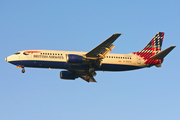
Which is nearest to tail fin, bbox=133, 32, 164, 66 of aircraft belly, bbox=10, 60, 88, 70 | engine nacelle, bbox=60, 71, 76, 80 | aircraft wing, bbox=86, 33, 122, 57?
aircraft wing, bbox=86, 33, 122, 57

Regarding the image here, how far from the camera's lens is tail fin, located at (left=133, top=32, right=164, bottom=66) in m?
62.8

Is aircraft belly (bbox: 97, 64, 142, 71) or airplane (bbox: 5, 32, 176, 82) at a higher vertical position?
airplane (bbox: 5, 32, 176, 82)

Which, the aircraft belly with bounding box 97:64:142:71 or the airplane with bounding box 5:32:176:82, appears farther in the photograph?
the aircraft belly with bounding box 97:64:142:71

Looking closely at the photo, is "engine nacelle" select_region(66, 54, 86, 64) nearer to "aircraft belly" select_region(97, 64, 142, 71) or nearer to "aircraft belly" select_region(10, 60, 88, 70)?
"aircraft belly" select_region(10, 60, 88, 70)

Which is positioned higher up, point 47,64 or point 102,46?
point 102,46

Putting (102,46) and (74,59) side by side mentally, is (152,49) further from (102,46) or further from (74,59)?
(74,59)

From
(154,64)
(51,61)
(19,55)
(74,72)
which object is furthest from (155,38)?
(19,55)

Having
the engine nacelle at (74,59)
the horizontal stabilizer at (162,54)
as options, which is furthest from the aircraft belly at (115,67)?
the engine nacelle at (74,59)

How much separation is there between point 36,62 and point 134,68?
19458 mm

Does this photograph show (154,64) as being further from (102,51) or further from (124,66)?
→ (102,51)

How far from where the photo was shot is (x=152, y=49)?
65.8 metres

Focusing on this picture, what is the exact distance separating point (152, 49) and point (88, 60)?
15.5 m

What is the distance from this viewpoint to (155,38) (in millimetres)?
67062

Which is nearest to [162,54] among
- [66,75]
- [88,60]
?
[88,60]
